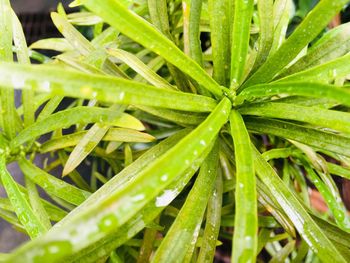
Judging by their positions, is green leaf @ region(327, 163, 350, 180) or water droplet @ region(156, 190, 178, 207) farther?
green leaf @ region(327, 163, 350, 180)

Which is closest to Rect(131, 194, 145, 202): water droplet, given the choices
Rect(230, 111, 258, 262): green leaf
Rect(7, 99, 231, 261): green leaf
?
Rect(7, 99, 231, 261): green leaf

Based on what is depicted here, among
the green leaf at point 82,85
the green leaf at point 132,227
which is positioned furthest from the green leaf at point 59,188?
the green leaf at point 82,85

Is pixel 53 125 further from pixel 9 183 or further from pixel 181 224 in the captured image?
pixel 181 224

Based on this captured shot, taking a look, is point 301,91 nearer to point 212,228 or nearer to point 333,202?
point 212,228

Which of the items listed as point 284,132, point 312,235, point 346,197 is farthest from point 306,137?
point 346,197

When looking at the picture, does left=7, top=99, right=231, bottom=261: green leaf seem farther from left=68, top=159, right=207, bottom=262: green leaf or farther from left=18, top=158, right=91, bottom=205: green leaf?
left=18, top=158, right=91, bottom=205: green leaf

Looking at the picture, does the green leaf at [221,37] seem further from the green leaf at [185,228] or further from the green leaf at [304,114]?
the green leaf at [185,228]
